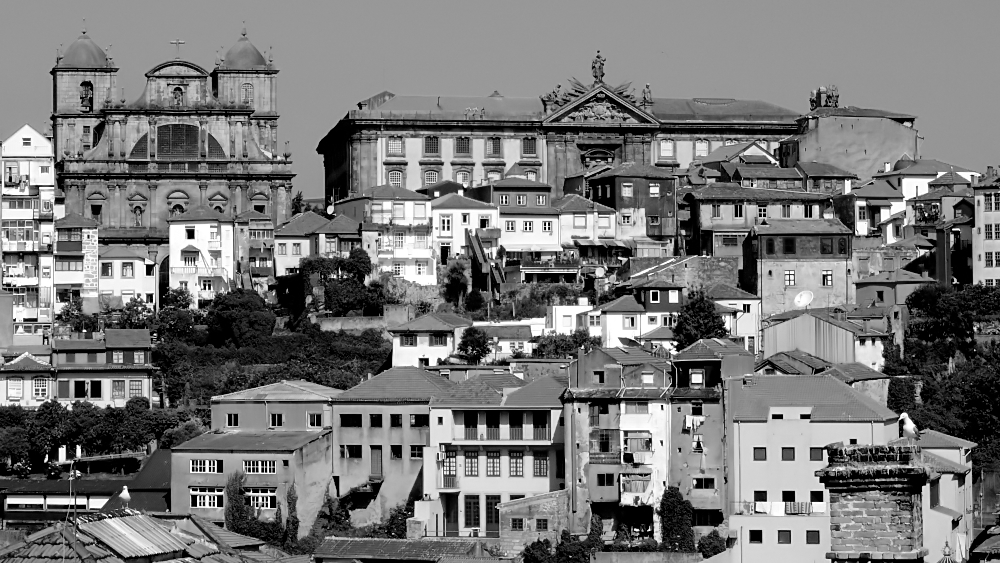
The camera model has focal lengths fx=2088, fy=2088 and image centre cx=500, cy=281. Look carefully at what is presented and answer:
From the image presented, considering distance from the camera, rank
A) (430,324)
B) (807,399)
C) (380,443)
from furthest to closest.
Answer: (430,324) → (380,443) → (807,399)

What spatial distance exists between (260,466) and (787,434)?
17.2 metres

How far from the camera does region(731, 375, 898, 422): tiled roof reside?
6400cm

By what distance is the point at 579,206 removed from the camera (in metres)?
104

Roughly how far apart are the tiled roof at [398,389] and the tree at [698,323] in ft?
43.5

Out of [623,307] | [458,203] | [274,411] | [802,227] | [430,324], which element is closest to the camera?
[274,411]

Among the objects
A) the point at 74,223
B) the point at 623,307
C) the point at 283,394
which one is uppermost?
the point at 74,223

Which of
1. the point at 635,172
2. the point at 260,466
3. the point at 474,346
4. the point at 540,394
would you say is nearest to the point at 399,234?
the point at 635,172

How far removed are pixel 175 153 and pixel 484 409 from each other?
55.9 metres

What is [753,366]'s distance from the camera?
71562mm

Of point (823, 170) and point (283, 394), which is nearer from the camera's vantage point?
point (283, 394)

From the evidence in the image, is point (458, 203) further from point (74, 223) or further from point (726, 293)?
point (74, 223)

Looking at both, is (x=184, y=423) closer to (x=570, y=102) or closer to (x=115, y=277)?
(x=115, y=277)

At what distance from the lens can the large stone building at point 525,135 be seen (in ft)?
391

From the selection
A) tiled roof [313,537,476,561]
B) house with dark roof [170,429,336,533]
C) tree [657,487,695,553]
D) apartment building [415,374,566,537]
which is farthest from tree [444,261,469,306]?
tiled roof [313,537,476,561]
